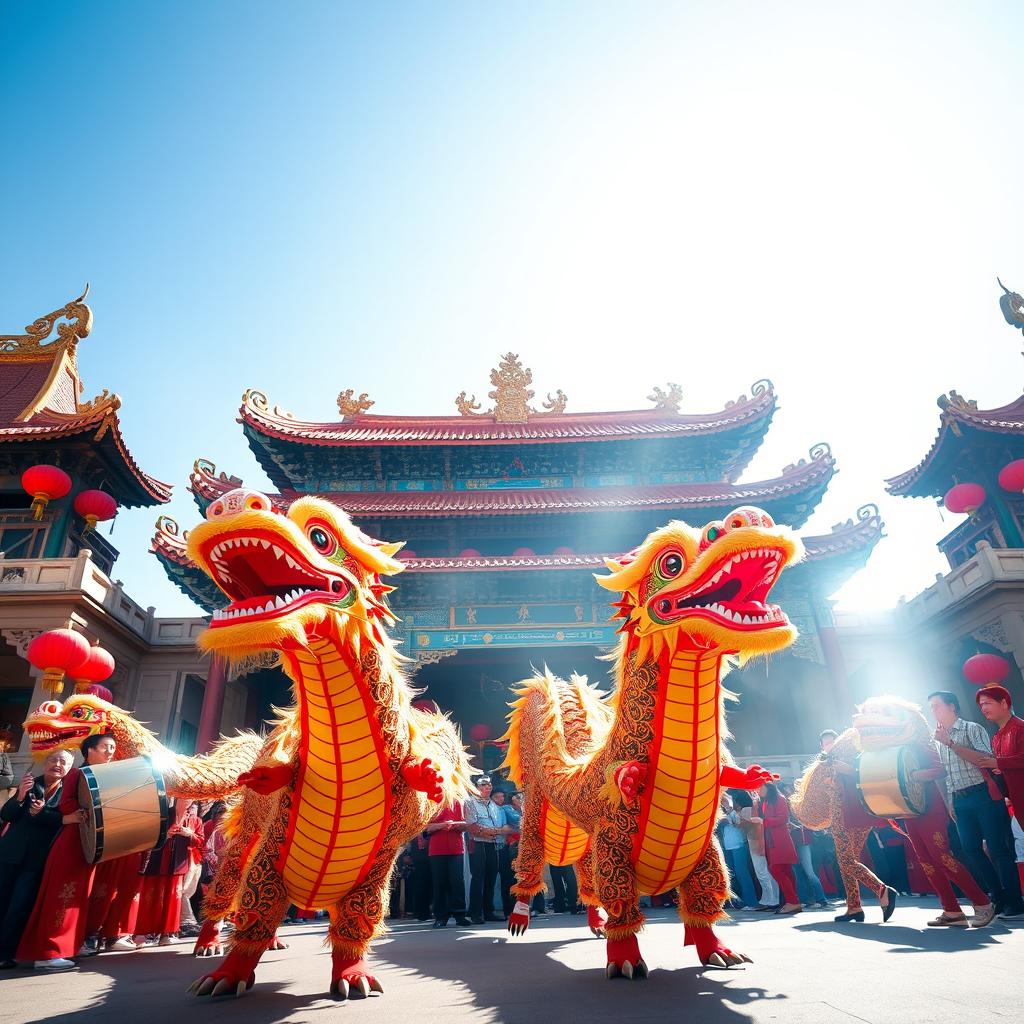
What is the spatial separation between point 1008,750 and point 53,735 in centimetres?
593

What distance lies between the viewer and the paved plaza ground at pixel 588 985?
2.03m

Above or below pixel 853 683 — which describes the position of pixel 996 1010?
below

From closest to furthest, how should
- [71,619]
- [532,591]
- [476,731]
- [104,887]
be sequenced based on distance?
[104,887] → [71,619] → [532,591] → [476,731]

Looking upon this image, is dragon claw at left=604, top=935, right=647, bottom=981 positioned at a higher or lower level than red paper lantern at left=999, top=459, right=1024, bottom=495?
lower

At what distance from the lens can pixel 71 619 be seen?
33.1 ft

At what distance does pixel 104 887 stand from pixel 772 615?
Result: 470 centimetres

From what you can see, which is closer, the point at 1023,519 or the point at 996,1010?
the point at 996,1010

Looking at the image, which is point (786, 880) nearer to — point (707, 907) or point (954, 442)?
point (707, 907)

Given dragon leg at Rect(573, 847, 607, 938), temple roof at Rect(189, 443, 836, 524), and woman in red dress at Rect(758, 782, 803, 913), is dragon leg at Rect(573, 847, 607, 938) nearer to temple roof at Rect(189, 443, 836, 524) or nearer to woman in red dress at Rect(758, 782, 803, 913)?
woman in red dress at Rect(758, 782, 803, 913)

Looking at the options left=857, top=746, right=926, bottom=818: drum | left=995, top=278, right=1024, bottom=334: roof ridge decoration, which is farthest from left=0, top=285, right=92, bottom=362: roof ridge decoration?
left=995, top=278, right=1024, bottom=334: roof ridge decoration

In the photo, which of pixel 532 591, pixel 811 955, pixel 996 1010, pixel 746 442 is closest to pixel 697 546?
pixel 996 1010

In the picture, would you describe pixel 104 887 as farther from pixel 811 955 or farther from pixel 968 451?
pixel 968 451

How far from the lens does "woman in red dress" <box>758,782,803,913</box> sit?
579 centimetres

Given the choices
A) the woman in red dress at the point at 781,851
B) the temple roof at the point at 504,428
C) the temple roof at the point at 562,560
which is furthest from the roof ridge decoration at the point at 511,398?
the woman in red dress at the point at 781,851
